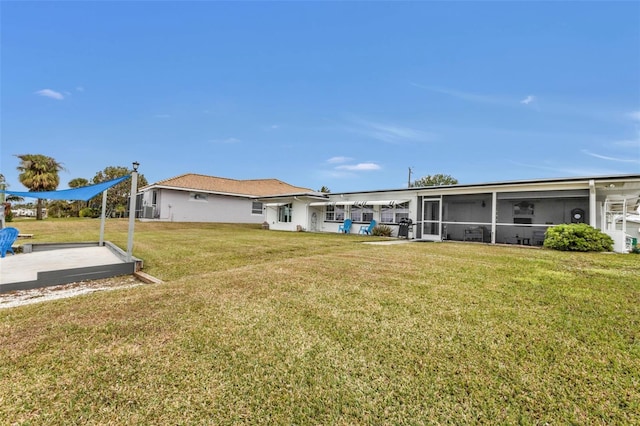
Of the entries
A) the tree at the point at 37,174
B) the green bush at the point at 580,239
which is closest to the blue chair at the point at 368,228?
the green bush at the point at 580,239

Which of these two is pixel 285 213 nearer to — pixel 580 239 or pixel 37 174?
pixel 580 239

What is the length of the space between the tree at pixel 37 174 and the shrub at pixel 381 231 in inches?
1371

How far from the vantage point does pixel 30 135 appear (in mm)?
28438

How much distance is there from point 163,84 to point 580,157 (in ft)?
120

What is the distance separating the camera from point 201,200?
91.7 feet

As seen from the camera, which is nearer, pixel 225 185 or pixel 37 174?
pixel 37 174

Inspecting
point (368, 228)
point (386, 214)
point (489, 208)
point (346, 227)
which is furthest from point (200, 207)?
point (489, 208)

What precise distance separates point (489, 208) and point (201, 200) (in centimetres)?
2542

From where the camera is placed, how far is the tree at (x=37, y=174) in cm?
2862

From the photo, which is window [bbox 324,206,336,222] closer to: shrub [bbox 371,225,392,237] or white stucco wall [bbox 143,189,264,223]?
shrub [bbox 371,225,392,237]

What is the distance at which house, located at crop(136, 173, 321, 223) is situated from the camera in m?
25.9

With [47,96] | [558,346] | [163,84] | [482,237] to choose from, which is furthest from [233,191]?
[558,346]

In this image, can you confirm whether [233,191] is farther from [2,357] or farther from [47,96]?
[2,357]

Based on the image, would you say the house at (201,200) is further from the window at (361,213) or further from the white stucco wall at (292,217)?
the window at (361,213)
